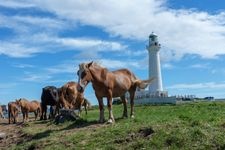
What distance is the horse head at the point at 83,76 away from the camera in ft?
57.4

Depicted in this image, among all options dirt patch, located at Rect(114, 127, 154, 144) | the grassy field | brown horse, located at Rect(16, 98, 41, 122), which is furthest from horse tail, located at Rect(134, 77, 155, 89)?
brown horse, located at Rect(16, 98, 41, 122)

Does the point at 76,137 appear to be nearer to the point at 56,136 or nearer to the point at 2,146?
the point at 56,136

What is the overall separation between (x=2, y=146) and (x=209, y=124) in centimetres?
828

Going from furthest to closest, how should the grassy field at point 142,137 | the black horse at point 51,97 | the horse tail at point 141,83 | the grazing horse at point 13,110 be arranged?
the grazing horse at point 13,110 < the black horse at point 51,97 < the horse tail at point 141,83 < the grassy field at point 142,137

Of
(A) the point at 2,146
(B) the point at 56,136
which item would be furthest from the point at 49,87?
(B) the point at 56,136

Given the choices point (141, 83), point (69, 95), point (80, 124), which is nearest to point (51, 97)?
point (69, 95)

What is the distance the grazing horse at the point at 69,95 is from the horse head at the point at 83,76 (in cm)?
689

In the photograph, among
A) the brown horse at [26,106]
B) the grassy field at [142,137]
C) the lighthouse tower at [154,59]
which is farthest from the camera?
the lighthouse tower at [154,59]

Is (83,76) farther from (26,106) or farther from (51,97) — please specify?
(26,106)

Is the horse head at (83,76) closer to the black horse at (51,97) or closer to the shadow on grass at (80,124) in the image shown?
the shadow on grass at (80,124)

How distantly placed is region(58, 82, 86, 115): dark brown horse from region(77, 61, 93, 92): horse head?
6.89m

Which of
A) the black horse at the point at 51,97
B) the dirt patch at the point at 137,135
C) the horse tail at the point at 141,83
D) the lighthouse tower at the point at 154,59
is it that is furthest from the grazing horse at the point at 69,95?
the lighthouse tower at the point at 154,59

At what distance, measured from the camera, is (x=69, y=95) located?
81.8 feet

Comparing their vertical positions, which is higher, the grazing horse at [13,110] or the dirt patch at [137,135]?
the grazing horse at [13,110]
